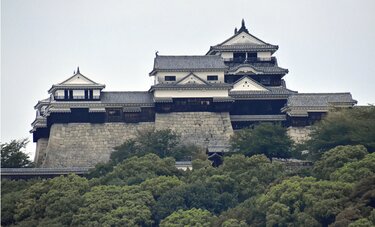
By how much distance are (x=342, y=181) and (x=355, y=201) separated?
2341mm

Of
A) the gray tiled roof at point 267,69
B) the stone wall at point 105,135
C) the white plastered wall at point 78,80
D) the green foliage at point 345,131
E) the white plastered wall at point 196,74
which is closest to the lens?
the green foliage at point 345,131

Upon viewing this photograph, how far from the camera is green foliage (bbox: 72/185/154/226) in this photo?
176ft

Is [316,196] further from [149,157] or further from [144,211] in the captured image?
[149,157]

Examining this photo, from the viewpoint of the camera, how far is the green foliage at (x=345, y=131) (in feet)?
188

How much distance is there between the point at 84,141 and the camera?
66812mm

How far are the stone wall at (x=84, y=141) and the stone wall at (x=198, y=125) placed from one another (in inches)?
31.3

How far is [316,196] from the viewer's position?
166ft

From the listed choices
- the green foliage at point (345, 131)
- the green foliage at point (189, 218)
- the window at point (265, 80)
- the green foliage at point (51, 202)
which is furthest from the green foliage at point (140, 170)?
the window at point (265, 80)

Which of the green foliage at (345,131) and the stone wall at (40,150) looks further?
the stone wall at (40,150)

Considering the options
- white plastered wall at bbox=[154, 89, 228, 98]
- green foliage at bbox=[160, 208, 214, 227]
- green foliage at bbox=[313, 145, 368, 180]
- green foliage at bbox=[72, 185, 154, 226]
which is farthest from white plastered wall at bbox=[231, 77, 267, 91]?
green foliage at bbox=[160, 208, 214, 227]

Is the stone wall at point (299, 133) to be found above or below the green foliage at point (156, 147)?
above

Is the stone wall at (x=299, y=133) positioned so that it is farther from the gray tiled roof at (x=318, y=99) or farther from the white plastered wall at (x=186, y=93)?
the white plastered wall at (x=186, y=93)

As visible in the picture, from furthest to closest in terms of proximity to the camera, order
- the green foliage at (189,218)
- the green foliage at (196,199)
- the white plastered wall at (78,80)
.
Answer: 1. the white plastered wall at (78,80)
2. the green foliage at (196,199)
3. the green foliage at (189,218)

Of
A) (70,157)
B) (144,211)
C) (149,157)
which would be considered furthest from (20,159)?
(144,211)
